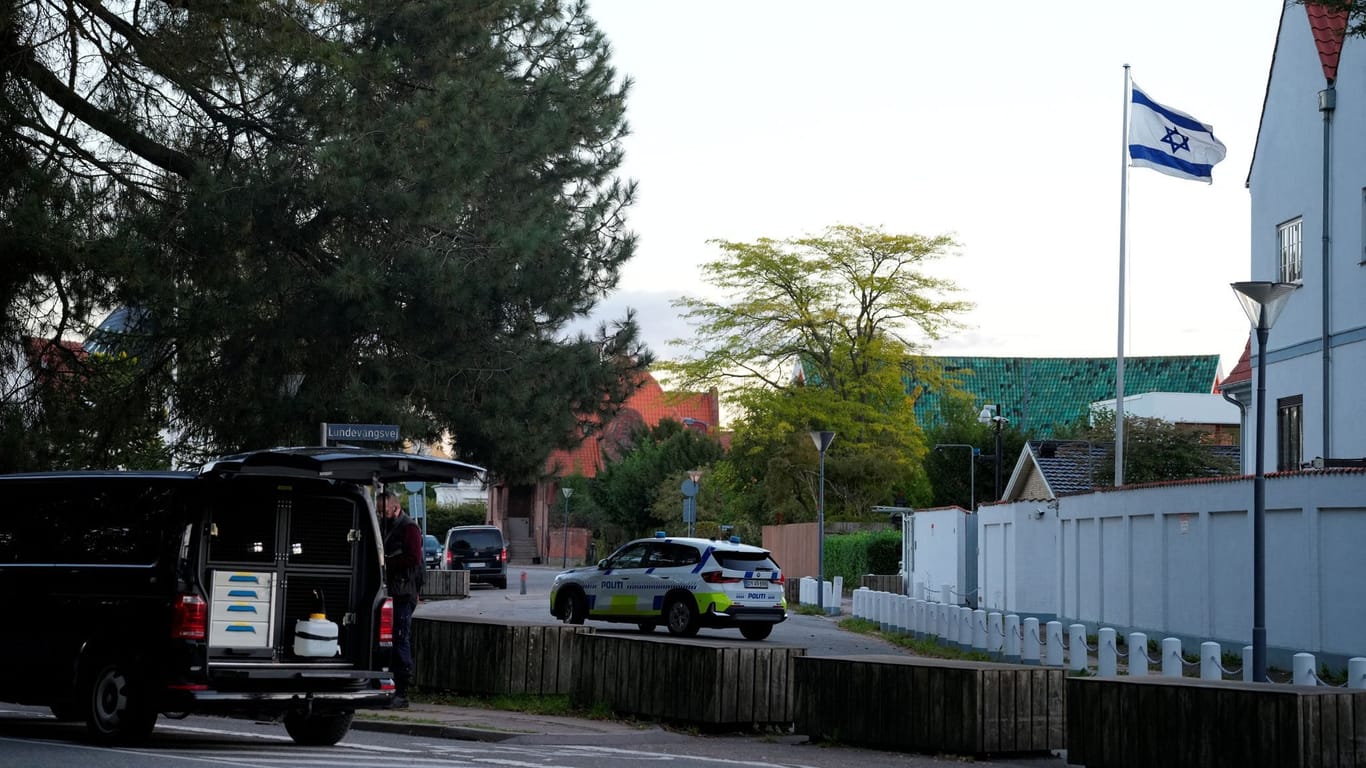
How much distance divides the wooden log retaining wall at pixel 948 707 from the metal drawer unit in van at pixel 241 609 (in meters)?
4.64

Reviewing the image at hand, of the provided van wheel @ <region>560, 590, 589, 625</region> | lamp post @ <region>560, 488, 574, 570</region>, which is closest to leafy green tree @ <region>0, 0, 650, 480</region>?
van wheel @ <region>560, 590, 589, 625</region>

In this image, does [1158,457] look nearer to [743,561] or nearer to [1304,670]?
[743,561]

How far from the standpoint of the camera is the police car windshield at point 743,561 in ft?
92.3

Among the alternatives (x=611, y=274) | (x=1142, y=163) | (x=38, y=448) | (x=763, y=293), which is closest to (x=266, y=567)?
(x=38, y=448)

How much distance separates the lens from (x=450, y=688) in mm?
17562

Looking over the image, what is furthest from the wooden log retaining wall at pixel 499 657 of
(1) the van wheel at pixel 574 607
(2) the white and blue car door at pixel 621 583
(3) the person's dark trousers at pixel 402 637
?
(1) the van wheel at pixel 574 607

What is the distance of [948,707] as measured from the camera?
1338cm

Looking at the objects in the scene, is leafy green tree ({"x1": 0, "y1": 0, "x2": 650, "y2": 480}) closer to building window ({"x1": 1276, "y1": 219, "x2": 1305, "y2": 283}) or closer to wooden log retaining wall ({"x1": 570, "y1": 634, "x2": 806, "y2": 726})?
wooden log retaining wall ({"x1": 570, "y1": 634, "x2": 806, "y2": 726})

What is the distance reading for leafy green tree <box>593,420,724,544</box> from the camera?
83375 millimetres

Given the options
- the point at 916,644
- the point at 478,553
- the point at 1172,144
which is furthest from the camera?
the point at 478,553

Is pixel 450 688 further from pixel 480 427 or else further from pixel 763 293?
pixel 763 293

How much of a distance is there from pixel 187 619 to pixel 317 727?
1659 mm

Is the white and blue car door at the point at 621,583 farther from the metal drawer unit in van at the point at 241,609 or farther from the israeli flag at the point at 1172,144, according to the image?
the metal drawer unit in van at the point at 241,609

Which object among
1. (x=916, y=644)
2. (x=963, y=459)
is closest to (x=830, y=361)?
(x=963, y=459)
